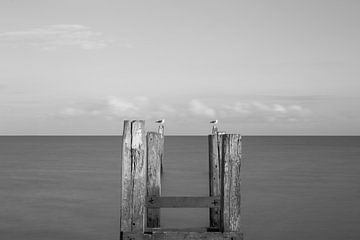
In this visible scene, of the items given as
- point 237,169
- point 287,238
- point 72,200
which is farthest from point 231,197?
point 72,200

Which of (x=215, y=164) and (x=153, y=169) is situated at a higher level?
(x=215, y=164)

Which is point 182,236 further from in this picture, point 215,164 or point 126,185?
point 215,164

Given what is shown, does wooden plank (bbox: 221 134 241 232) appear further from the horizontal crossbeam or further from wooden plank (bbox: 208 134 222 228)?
wooden plank (bbox: 208 134 222 228)

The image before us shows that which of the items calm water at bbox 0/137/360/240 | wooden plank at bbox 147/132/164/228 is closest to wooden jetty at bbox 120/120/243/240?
wooden plank at bbox 147/132/164/228

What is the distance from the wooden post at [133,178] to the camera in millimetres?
6199

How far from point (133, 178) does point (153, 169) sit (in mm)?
3085

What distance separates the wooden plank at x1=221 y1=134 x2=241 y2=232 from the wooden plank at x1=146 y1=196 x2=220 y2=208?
7.50 feet

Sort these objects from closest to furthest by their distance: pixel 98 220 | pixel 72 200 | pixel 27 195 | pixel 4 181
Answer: pixel 98 220 → pixel 72 200 → pixel 27 195 → pixel 4 181

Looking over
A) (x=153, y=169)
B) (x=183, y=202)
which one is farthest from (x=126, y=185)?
(x=153, y=169)

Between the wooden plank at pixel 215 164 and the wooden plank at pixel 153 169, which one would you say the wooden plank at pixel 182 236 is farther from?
the wooden plank at pixel 215 164

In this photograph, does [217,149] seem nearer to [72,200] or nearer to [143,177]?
[143,177]

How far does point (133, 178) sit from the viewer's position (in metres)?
6.26

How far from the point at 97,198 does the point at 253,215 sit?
22.2 ft

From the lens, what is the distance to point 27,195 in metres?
21.1
